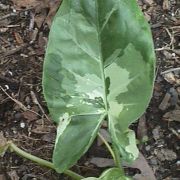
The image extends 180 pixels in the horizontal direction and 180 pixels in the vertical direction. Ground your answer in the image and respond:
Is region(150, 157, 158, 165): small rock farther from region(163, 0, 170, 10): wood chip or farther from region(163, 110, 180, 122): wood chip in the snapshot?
region(163, 0, 170, 10): wood chip

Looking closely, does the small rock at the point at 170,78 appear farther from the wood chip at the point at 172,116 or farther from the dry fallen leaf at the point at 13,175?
the dry fallen leaf at the point at 13,175

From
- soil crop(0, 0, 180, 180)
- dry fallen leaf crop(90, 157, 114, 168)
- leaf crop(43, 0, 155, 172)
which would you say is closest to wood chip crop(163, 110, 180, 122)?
soil crop(0, 0, 180, 180)

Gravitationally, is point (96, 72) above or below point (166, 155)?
above

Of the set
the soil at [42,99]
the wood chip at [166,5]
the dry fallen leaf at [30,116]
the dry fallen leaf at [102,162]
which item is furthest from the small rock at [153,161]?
the wood chip at [166,5]

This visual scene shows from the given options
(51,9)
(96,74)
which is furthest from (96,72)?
(51,9)

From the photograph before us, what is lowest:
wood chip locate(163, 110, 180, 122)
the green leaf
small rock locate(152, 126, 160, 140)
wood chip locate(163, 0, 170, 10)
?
small rock locate(152, 126, 160, 140)

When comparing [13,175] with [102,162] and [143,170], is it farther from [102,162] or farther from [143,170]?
[143,170]
